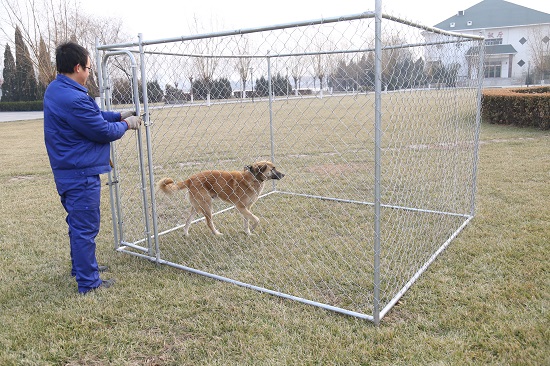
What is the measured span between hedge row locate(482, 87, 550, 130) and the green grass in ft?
28.3

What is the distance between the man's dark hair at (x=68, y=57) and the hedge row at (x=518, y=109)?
12.2m

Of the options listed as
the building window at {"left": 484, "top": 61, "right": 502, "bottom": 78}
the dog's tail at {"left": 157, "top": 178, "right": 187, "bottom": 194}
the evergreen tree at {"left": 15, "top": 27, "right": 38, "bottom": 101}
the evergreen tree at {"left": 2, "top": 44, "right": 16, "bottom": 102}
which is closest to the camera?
the dog's tail at {"left": 157, "top": 178, "right": 187, "bottom": 194}

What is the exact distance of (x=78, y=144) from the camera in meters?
3.13

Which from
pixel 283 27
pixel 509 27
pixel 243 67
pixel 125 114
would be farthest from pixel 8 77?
pixel 509 27

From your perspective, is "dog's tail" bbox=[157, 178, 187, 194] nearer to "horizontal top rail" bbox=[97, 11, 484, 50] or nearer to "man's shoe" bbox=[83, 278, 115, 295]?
"man's shoe" bbox=[83, 278, 115, 295]

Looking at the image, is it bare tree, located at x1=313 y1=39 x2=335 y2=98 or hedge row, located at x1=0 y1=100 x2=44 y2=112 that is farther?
hedge row, located at x1=0 y1=100 x2=44 y2=112

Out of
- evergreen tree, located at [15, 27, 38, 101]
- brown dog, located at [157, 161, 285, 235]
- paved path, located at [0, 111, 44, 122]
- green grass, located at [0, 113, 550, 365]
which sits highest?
evergreen tree, located at [15, 27, 38, 101]

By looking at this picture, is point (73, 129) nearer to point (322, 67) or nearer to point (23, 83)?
point (322, 67)

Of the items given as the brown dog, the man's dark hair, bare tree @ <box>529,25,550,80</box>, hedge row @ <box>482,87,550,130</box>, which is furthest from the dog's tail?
bare tree @ <box>529,25,550,80</box>

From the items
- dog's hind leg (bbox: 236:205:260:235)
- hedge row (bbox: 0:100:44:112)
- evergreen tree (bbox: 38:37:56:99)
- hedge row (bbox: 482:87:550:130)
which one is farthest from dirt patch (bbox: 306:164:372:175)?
hedge row (bbox: 0:100:44:112)

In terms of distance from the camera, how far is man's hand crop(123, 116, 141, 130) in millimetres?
3422

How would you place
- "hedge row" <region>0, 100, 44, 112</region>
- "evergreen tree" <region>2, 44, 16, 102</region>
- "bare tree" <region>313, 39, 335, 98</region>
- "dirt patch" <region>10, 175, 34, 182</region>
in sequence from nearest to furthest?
"bare tree" <region>313, 39, 335, 98</region>
"dirt patch" <region>10, 175, 34, 182</region>
"hedge row" <region>0, 100, 44, 112</region>
"evergreen tree" <region>2, 44, 16, 102</region>

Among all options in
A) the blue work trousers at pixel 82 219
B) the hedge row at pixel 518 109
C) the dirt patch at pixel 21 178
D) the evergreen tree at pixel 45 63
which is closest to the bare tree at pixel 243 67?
the blue work trousers at pixel 82 219

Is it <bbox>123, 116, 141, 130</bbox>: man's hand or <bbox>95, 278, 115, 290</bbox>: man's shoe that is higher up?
<bbox>123, 116, 141, 130</bbox>: man's hand
